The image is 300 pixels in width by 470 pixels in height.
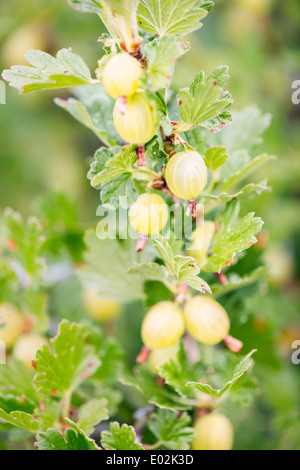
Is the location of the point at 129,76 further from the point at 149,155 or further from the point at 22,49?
the point at 22,49

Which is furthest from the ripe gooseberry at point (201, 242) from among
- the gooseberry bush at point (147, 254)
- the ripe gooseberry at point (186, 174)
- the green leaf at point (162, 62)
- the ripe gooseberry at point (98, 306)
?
the ripe gooseberry at point (98, 306)

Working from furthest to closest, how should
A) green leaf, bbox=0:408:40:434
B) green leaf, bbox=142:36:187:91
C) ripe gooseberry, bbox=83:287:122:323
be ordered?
ripe gooseberry, bbox=83:287:122:323, green leaf, bbox=0:408:40:434, green leaf, bbox=142:36:187:91

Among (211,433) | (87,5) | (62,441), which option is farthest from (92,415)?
(87,5)

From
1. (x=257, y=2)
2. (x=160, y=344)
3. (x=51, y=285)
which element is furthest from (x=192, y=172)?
(x=257, y=2)

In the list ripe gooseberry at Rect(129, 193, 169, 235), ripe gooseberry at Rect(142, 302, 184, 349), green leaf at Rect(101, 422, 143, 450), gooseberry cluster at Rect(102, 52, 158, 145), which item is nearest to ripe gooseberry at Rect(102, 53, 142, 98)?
gooseberry cluster at Rect(102, 52, 158, 145)

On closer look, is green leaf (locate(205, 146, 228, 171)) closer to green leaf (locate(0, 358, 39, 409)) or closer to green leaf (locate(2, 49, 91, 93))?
green leaf (locate(2, 49, 91, 93))

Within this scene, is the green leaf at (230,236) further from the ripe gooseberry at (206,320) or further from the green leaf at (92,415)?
the green leaf at (92,415)
